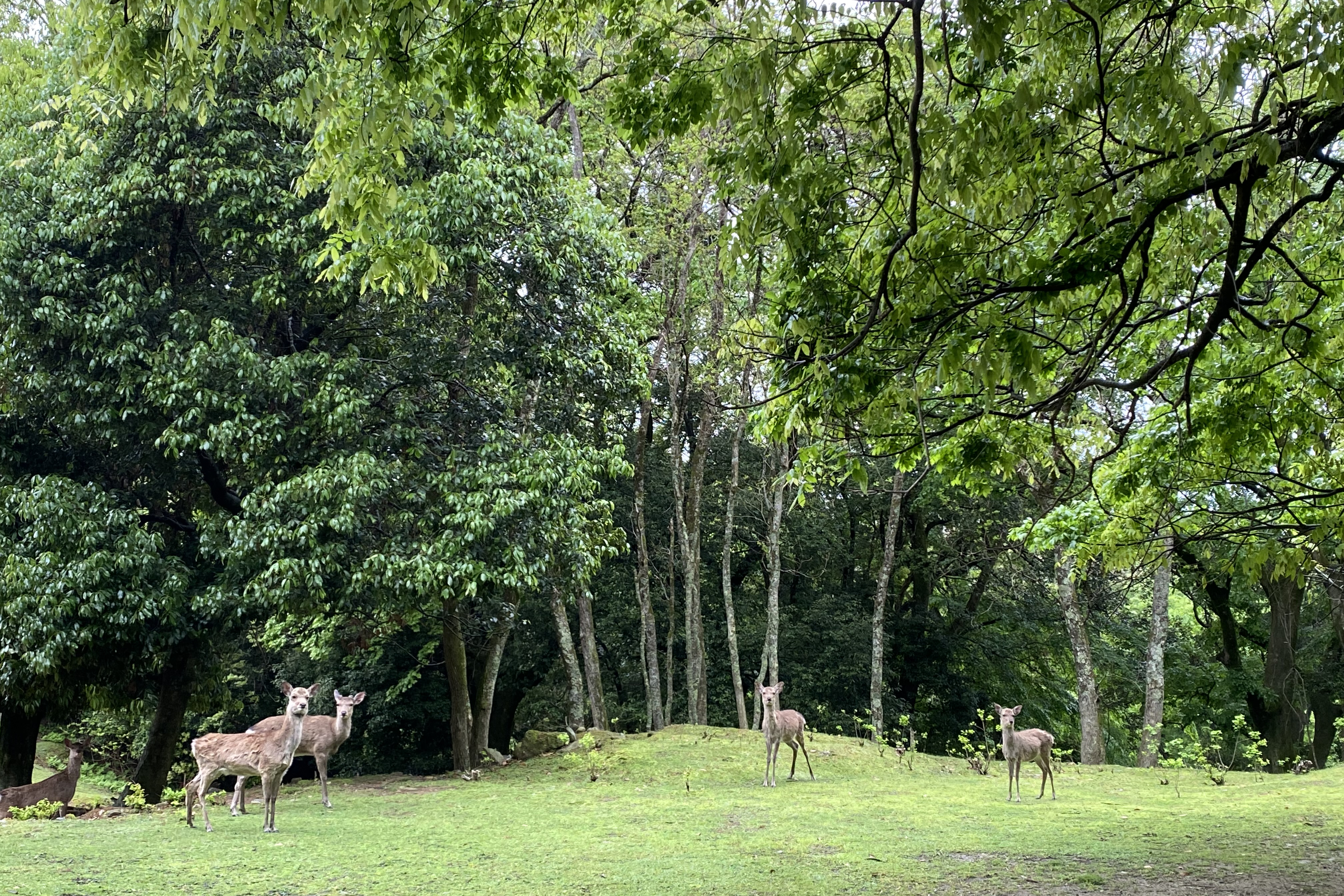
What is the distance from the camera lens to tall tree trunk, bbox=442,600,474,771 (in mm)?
14148

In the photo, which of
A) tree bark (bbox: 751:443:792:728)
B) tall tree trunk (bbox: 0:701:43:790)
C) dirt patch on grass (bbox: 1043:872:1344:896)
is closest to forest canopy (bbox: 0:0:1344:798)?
tall tree trunk (bbox: 0:701:43:790)

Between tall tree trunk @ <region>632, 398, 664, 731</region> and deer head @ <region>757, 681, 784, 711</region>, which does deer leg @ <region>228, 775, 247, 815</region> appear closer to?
deer head @ <region>757, 681, 784, 711</region>

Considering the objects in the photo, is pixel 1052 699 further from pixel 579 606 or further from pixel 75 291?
pixel 75 291

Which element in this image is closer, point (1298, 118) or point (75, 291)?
point (1298, 118)

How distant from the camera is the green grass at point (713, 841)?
19.6ft

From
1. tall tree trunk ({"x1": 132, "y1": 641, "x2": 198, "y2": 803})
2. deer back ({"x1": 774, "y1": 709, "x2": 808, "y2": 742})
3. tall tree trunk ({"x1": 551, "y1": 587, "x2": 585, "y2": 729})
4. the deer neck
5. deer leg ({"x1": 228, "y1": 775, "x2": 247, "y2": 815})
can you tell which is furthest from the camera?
tall tree trunk ({"x1": 551, "y1": 587, "x2": 585, "y2": 729})

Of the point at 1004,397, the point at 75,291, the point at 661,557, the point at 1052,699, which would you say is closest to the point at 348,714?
the point at 75,291

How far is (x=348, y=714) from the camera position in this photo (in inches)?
414

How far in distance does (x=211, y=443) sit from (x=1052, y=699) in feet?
70.2

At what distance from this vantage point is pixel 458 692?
47.4ft

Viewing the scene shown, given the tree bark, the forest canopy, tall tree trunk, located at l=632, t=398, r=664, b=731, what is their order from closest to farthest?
the forest canopy, the tree bark, tall tree trunk, located at l=632, t=398, r=664, b=731

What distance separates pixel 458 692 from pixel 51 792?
5.10 m

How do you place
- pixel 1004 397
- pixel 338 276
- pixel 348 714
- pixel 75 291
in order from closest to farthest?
pixel 338 276 < pixel 1004 397 < pixel 348 714 < pixel 75 291

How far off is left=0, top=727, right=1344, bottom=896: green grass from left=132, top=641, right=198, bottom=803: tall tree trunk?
2.23 m
